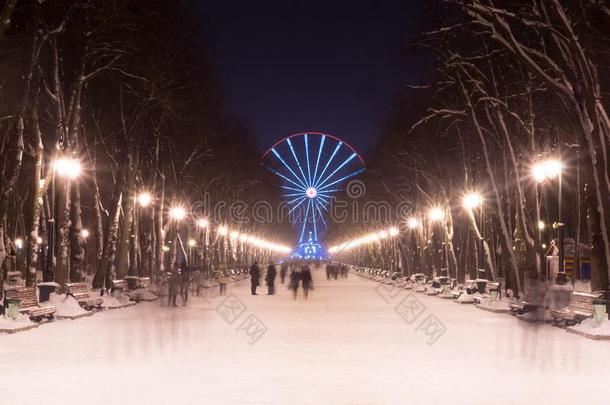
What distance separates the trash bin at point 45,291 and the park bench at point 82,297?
0.54 metres

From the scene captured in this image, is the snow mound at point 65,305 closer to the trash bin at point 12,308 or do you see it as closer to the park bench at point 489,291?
the trash bin at point 12,308

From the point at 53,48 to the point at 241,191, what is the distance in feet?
186

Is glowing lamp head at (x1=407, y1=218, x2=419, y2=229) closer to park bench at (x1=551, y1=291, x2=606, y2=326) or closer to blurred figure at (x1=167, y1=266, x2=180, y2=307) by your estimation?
blurred figure at (x1=167, y1=266, x2=180, y2=307)

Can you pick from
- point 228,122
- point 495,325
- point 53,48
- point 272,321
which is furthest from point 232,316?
point 228,122

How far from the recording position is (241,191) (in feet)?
288

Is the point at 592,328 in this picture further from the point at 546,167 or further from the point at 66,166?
the point at 66,166

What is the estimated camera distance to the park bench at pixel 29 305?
25.0 meters

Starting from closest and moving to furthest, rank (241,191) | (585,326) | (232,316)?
(585,326) < (232,316) < (241,191)

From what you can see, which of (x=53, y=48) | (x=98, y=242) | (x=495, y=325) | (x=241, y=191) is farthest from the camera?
(x=241, y=191)

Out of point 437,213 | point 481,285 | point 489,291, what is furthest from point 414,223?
point 489,291

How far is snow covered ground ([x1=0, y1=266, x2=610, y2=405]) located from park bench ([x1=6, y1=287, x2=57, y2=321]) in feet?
2.53

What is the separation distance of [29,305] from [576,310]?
15552mm

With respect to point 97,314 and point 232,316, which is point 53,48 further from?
point 232,316

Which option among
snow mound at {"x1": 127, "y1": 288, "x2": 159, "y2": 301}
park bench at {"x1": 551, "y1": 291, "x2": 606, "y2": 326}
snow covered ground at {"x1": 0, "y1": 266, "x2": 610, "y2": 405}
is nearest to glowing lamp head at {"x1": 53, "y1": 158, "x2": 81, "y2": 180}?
snow covered ground at {"x1": 0, "y1": 266, "x2": 610, "y2": 405}
